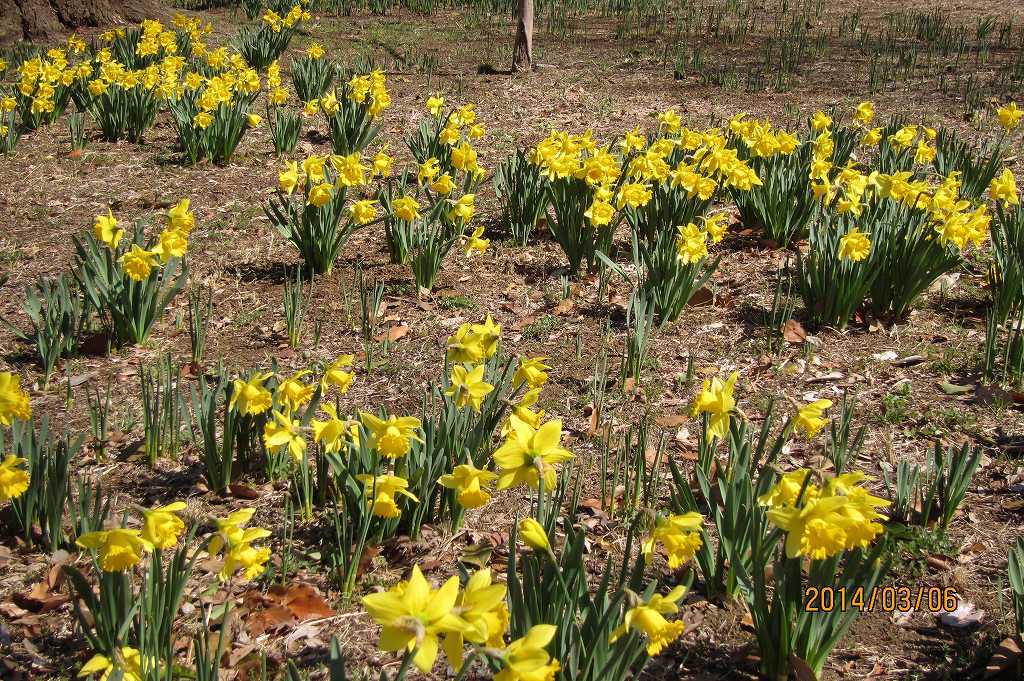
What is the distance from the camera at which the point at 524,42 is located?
8.21 metres

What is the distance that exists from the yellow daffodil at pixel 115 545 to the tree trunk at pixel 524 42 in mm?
6976

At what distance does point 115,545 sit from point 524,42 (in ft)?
23.4

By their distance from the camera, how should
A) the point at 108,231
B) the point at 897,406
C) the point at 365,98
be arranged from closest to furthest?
the point at 897,406 → the point at 108,231 → the point at 365,98

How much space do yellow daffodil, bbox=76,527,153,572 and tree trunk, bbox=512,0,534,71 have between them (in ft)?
22.9

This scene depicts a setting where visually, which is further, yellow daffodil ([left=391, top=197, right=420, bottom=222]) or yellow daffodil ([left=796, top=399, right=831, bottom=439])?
yellow daffodil ([left=391, top=197, right=420, bottom=222])

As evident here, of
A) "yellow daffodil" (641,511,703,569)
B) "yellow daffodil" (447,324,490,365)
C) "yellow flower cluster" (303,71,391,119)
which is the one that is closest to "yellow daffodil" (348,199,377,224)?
"yellow flower cluster" (303,71,391,119)

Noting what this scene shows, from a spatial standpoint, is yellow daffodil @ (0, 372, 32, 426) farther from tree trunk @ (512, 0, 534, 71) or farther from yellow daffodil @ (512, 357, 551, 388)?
tree trunk @ (512, 0, 534, 71)

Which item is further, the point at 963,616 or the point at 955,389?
the point at 955,389

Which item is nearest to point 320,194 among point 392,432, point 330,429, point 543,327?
point 543,327

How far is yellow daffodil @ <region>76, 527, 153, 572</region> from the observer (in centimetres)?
189

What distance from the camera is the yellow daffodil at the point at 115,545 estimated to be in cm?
189
